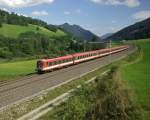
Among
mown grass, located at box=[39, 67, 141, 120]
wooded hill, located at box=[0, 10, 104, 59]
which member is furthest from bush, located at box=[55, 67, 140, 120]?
wooded hill, located at box=[0, 10, 104, 59]

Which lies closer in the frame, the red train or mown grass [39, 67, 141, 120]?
mown grass [39, 67, 141, 120]

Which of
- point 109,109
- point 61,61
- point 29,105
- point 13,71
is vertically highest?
point 109,109

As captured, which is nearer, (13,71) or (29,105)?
(29,105)

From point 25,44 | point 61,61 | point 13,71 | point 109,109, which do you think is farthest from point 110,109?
point 25,44

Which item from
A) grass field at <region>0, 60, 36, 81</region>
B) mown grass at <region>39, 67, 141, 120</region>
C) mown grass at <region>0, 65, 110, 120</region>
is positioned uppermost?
mown grass at <region>39, 67, 141, 120</region>

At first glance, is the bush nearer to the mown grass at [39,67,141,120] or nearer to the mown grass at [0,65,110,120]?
the mown grass at [39,67,141,120]

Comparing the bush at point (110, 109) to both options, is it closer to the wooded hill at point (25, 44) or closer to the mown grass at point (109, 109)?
the mown grass at point (109, 109)

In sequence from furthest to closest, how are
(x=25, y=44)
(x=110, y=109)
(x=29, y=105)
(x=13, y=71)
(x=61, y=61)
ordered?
(x=25, y=44) < (x=61, y=61) < (x=13, y=71) < (x=29, y=105) < (x=110, y=109)

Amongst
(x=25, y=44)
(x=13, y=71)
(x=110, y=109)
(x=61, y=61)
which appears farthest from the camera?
(x=25, y=44)

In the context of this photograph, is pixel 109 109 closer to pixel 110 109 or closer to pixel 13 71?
pixel 110 109

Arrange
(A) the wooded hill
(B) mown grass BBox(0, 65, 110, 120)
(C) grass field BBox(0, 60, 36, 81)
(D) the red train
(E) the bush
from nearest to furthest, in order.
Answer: (E) the bush
(B) mown grass BBox(0, 65, 110, 120)
(C) grass field BBox(0, 60, 36, 81)
(D) the red train
(A) the wooded hill

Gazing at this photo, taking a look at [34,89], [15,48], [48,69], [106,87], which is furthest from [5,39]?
[106,87]

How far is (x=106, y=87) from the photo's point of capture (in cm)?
2217

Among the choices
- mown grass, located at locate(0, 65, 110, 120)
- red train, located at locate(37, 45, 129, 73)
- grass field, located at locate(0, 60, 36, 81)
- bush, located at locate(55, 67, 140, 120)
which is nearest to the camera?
bush, located at locate(55, 67, 140, 120)
